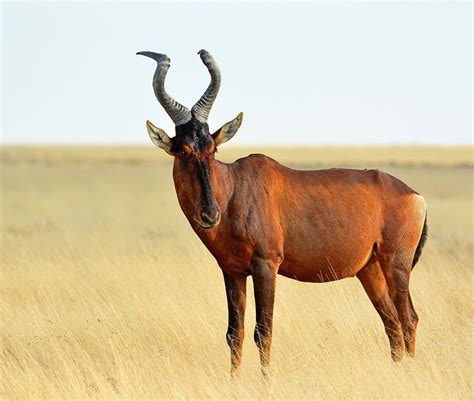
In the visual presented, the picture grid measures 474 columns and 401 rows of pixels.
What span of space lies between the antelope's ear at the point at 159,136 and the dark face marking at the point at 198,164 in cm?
6

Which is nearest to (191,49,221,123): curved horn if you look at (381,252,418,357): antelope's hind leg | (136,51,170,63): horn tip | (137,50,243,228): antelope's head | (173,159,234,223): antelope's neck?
(137,50,243,228): antelope's head

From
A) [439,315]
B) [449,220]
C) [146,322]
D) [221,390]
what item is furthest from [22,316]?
[449,220]

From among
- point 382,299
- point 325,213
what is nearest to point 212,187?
point 325,213

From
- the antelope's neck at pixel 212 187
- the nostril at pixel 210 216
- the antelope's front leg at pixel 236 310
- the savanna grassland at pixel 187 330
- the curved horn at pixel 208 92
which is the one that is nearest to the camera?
the nostril at pixel 210 216

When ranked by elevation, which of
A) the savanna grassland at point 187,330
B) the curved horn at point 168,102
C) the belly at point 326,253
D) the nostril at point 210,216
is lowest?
the savanna grassland at point 187,330

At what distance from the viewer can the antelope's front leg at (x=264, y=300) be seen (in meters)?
9.36

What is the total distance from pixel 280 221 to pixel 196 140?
128 cm

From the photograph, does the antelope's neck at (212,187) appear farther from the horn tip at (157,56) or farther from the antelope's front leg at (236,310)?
the horn tip at (157,56)

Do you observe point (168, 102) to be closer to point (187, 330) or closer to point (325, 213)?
point (325, 213)

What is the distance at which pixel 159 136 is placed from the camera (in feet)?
30.0

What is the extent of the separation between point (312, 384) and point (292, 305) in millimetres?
3065

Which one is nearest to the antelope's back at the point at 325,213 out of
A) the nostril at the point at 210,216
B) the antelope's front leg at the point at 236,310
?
the antelope's front leg at the point at 236,310

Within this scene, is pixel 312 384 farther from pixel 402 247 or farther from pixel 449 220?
pixel 449 220

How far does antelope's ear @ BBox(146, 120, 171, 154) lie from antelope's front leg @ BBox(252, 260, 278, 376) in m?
1.32
